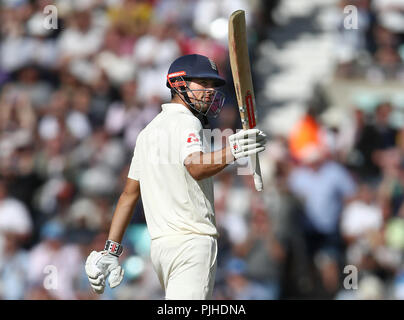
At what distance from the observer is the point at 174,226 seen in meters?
4.21

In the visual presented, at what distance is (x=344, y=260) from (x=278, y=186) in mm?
1003

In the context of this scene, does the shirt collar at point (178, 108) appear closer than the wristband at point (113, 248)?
Yes

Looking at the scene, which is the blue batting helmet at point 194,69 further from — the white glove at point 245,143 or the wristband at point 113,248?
the wristband at point 113,248

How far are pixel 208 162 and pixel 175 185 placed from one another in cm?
32

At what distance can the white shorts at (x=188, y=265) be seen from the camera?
413cm

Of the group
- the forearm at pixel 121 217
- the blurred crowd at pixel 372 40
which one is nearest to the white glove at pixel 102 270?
the forearm at pixel 121 217

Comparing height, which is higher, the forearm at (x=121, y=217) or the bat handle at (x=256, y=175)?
the bat handle at (x=256, y=175)

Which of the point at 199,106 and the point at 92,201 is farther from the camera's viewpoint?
the point at 92,201

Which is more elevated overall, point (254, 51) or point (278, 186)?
point (254, 51)

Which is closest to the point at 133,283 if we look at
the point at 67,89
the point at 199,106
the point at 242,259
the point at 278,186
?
the point at 242,259

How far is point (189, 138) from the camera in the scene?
4.09 metres

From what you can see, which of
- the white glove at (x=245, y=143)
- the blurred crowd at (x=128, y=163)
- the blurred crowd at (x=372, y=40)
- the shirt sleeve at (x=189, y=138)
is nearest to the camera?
the white glove at (x=245, y=143)
